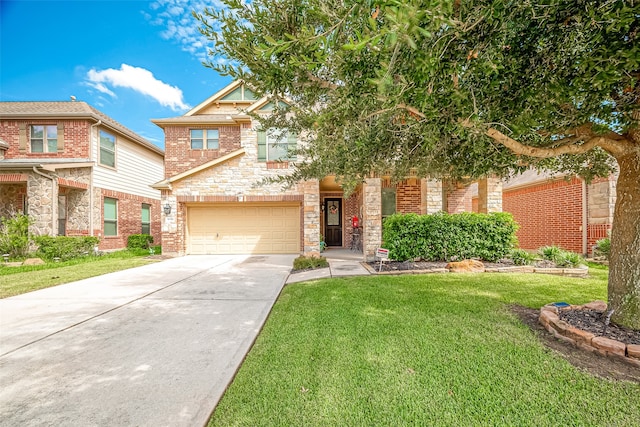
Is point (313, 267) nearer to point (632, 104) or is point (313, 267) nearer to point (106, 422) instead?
point (106, 422)

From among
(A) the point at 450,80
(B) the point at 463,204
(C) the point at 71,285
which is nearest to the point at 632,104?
(A) the point at 450,80

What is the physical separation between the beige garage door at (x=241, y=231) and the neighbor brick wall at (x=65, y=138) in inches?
215

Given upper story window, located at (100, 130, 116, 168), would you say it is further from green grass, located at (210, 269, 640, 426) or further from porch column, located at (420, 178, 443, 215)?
porch column, located at (420, 178, 443, 215)

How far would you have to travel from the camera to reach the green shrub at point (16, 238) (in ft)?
30.5

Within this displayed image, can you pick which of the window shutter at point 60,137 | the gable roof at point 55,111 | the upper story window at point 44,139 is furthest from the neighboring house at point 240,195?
the upper story window at point 44,139

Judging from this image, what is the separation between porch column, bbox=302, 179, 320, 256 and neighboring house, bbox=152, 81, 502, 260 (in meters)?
0.04

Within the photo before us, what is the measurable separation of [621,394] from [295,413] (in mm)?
2422

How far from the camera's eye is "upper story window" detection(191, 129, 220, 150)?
12547 mm

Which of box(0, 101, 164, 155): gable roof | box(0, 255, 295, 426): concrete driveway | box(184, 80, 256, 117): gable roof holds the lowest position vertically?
box(0, 255, 295, 426): concrete driveway

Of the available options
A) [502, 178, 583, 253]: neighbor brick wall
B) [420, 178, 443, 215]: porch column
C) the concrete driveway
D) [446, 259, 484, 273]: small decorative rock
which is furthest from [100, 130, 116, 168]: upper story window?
[502, 178, 583, 253]: neighbor brick wall

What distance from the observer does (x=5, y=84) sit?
13.4m

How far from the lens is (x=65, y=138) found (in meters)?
11.6

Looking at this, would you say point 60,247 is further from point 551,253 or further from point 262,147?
point 551,253

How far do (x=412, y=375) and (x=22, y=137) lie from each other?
17.0m
